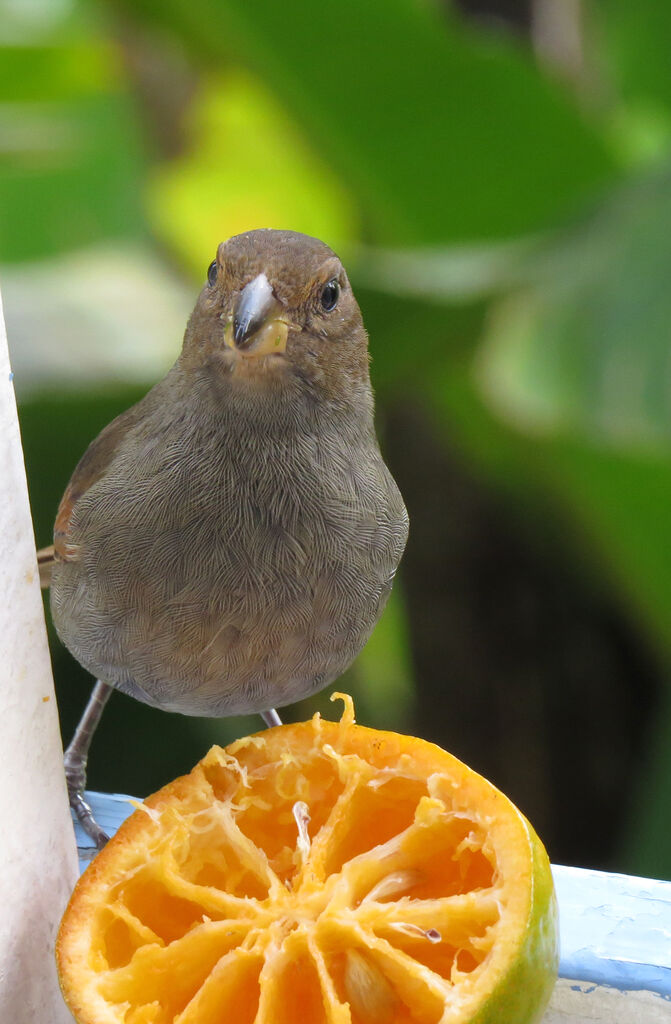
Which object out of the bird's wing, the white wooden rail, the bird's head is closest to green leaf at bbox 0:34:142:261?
the bird's wing

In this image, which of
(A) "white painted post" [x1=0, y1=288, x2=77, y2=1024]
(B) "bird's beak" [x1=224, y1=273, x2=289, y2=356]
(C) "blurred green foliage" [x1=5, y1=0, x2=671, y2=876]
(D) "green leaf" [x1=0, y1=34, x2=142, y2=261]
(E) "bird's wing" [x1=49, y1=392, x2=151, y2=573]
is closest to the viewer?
(A) "white painted post" [x1=0, y1=288, x2=77, y2=1024]

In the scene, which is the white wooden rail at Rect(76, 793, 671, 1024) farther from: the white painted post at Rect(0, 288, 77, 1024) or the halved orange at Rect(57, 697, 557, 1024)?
the white painted post at Rect(0, 288, 77, 1024)

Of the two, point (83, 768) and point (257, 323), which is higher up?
point (257, 323)

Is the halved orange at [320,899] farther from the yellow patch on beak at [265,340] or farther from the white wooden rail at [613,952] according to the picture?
the yellow patch on beak at [265,340]

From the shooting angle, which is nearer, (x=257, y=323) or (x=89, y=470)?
(x=257, y=323)

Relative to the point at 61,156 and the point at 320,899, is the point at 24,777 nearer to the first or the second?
the point at 320,899

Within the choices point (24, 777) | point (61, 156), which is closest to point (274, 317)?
point (24, 777)
